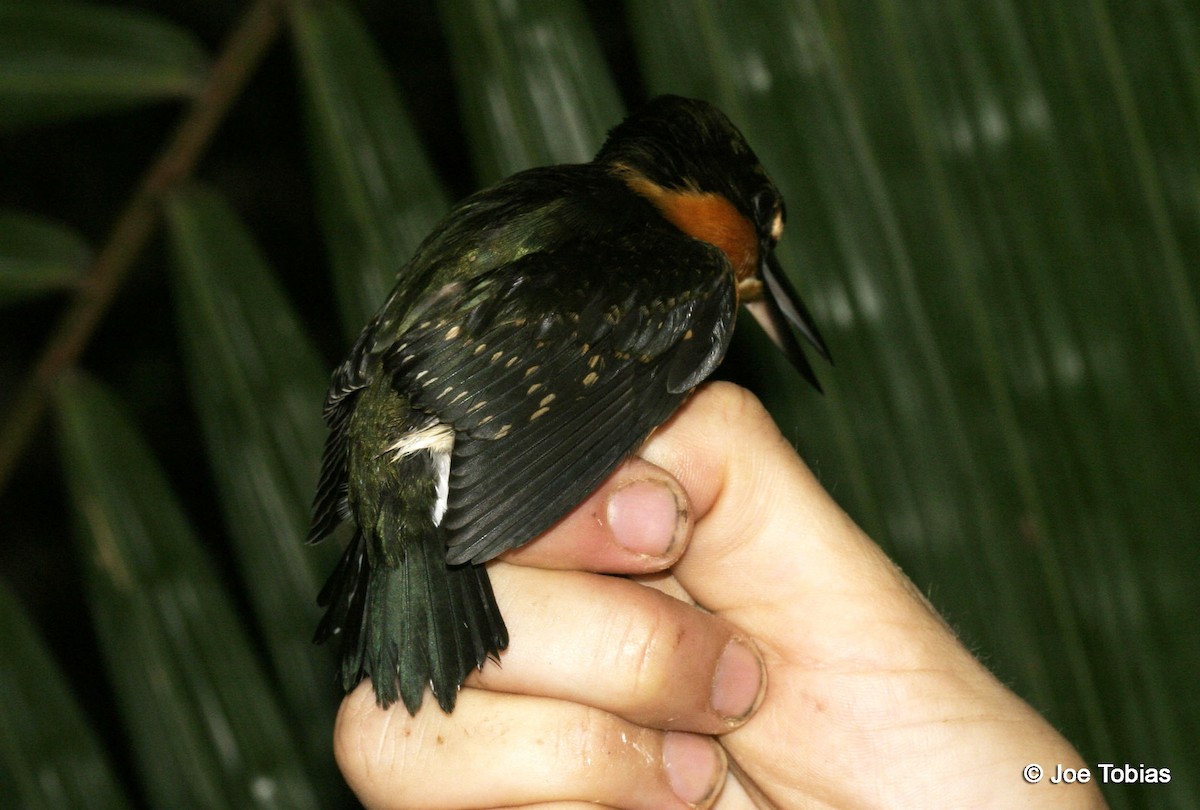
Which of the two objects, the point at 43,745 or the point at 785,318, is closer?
the point at 785,318

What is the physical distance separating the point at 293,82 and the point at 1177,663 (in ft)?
13.2

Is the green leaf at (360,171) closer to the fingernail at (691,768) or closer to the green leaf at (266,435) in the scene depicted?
the green leaf at (266,435)

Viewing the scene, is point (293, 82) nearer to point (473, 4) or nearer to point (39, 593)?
point (39, 593)

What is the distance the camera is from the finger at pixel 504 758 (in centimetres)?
158

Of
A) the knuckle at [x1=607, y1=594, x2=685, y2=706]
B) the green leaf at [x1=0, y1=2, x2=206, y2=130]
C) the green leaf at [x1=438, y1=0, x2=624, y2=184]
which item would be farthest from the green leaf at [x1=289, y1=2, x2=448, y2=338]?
the knuckle at [x1=607, y1=594, x2=685, y2=706]

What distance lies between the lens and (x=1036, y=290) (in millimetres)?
1743

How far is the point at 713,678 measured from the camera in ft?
5.44

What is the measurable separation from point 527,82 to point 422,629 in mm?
985

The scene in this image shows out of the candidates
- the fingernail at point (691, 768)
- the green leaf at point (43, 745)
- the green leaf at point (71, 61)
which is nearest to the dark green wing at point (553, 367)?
the fingernail at point (691, 768)

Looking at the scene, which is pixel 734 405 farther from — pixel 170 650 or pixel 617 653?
pixel 170 650

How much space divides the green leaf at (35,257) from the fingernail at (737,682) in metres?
1.53

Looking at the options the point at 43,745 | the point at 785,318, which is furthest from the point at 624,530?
the point at 43,745

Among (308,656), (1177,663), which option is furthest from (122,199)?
(1177,663)

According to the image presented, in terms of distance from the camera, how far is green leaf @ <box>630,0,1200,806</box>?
168 cm
